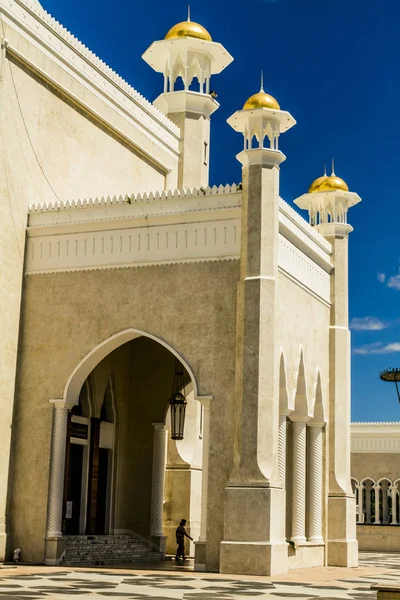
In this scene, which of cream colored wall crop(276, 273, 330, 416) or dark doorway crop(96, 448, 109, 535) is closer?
cream colored wall crop(276, 273, 330, 416)

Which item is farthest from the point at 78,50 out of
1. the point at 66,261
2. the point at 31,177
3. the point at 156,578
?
the point at 156,578

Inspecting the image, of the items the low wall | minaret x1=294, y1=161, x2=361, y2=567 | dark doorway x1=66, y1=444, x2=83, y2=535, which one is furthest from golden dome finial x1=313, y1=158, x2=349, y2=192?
the low wall

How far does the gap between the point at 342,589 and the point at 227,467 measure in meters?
3.02

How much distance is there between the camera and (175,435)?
19.3m

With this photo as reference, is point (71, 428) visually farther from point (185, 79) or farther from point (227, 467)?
point (185, 79)

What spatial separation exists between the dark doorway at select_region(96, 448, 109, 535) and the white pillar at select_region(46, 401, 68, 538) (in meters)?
2.87

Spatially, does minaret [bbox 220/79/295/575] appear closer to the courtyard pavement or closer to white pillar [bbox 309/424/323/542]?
the courtyard pavement

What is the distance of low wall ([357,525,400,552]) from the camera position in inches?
1143

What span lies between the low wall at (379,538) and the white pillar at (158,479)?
10.9 metres

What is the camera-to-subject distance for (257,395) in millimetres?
15578

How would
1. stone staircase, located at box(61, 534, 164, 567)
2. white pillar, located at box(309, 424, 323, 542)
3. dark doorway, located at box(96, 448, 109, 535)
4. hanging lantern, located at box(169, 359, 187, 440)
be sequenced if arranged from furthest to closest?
dark doorway, located at box(96, 448, 109, 535)
hanging lantern, located at box(169, 359, 187, 440)
white pillar, located at box(309, 424, 323, 542)
stone staircase, located at box(61, 534, 164, 567)

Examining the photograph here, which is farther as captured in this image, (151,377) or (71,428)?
(151,377)

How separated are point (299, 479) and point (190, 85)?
10.2 m

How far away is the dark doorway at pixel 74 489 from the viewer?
743 inches
